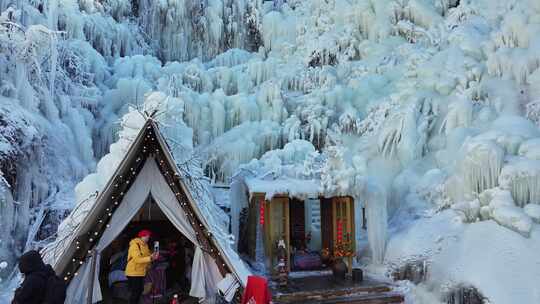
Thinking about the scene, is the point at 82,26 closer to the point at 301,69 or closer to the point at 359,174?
the point at 301,69

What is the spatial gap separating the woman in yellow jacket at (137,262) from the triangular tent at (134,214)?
55 centimetres

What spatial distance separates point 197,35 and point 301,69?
504cm

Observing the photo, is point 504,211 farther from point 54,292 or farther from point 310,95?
point 54,292

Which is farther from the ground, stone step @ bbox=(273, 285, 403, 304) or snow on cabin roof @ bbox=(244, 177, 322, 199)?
snow on cabin roof @ bbox=(244, 177, 322, 199)

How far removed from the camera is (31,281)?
3.71 metres

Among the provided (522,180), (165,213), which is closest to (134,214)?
(165,213)

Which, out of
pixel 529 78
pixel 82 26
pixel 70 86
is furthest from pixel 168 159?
pixel 529 78

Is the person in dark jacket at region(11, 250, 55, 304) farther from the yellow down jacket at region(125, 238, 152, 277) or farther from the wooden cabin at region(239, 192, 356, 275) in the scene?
the wooden cabin at region(239, 192, 356, 275)

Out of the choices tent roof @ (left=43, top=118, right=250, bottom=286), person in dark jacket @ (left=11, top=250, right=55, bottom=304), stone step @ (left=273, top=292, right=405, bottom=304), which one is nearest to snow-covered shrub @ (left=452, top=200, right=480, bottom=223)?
stone step @ (left=273, top=292, right=405, bottom=304)

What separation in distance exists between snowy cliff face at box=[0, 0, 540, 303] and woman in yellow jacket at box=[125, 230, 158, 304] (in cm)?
271

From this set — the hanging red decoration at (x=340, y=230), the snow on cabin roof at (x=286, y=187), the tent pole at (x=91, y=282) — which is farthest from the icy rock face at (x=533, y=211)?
the tent pole at (x=91, y=282)

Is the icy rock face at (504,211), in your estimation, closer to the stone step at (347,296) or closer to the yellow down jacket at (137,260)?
the stone step at (347,296)

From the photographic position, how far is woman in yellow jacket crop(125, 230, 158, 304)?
20.1 ft

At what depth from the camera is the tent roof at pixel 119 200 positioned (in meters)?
6.11
